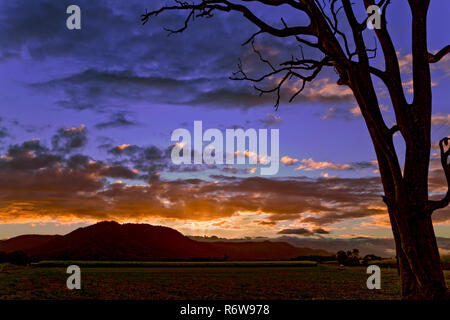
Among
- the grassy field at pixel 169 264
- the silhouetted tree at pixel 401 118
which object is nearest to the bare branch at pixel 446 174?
the silhouetted tree at pixel 401 118

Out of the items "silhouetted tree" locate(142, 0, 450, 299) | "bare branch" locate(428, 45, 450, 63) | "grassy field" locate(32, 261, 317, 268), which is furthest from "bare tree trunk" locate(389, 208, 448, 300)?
"grassy field" locate(32, 261, 317, 268)

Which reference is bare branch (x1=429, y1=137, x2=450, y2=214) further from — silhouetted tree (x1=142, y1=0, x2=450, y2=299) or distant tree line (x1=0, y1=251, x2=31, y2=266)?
distant tree line (x1=0, y1=251, x2=31, y2=266)

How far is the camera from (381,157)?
9539 millimetres

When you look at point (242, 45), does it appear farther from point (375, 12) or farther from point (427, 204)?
point (427, 204)

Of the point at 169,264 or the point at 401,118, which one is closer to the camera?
the point at 401,118

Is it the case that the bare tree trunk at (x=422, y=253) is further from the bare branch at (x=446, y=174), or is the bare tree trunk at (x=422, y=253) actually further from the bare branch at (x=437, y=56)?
the bare branch at (x=437, y=56)

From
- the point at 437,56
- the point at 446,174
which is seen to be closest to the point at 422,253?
the point at 446,174

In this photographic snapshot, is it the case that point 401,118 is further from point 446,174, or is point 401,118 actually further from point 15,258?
point 15,258

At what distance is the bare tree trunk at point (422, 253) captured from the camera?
888 centimetres

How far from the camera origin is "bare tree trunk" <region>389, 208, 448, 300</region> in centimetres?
888

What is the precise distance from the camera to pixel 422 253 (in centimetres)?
891
